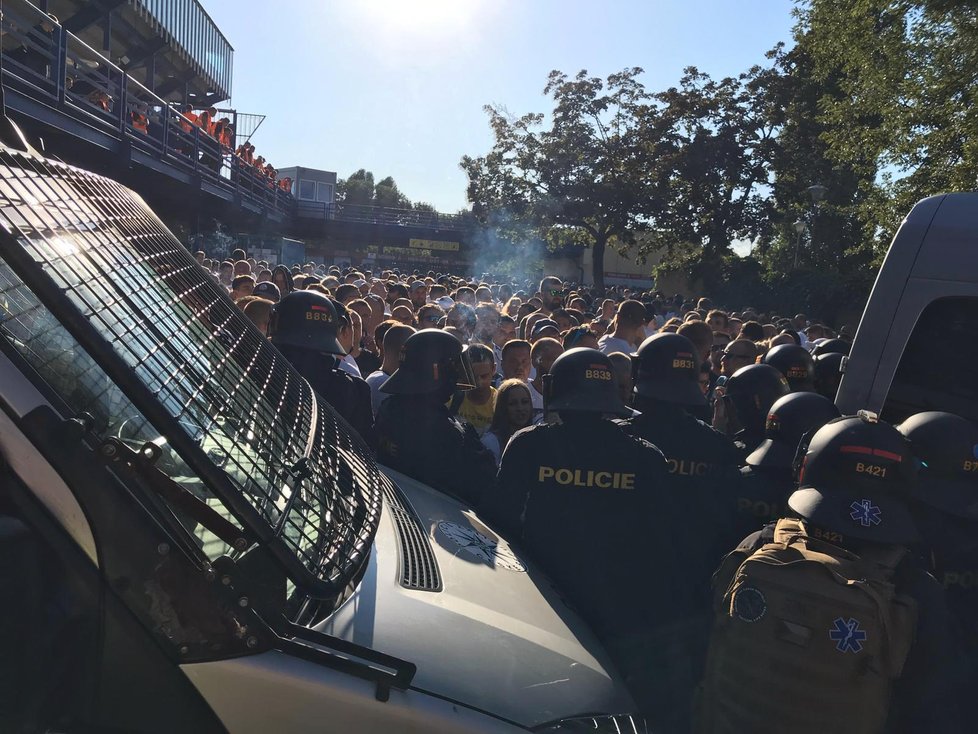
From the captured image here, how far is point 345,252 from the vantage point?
54.3 m

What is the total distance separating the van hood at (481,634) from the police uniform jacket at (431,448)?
4.13ft

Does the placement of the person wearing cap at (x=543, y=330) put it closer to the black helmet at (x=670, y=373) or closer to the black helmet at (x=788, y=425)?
the black helmet at (x=670, y=373)

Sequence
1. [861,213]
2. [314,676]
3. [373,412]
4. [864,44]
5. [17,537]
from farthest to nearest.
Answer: [861,213], [864,44], [373,412], [314,676], [17,537]

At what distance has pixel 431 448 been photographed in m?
4.07

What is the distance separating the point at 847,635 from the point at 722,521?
4.42 ft

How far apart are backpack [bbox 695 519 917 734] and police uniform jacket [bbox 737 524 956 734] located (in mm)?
60

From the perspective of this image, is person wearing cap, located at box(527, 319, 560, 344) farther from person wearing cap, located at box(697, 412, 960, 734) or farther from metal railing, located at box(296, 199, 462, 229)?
metal railing, located at box(296, 199, 462, 229)

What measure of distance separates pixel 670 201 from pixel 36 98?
26.1m

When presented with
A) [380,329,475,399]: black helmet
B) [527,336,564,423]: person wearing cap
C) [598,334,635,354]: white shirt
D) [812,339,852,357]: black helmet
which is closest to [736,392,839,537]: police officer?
[380,329,475,399]: black helmet

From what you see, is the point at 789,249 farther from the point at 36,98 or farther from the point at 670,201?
the point at 36,98

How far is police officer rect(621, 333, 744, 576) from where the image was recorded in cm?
362

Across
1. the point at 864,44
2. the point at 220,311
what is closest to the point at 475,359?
the point at 220,311

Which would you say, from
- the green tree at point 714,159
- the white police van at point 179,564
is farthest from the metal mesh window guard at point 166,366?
the green tree at point 714,159

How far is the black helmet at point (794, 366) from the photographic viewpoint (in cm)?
557
